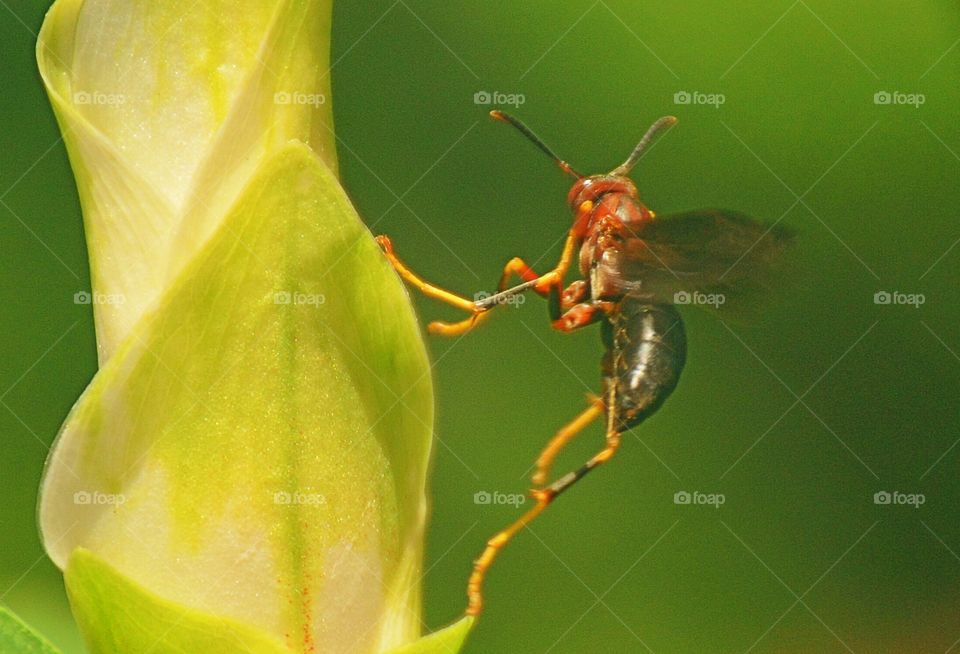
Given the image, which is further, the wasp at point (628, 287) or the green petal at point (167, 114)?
the wasp at point (628, 287)

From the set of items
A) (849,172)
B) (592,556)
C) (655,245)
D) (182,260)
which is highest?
(849,172)

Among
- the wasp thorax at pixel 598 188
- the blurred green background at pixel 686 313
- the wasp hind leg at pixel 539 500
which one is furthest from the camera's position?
the blurred green background at pixel 686 313

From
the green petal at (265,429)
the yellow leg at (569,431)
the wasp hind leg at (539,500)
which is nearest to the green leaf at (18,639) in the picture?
the green petal at (265,429)

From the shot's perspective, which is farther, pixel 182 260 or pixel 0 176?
pixel 0 176

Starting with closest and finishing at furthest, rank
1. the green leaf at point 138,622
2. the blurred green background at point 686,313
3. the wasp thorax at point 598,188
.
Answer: the green leaf at point 138,622 < the wasp thorax at point 598,188 < the blurred green background at point 686,313

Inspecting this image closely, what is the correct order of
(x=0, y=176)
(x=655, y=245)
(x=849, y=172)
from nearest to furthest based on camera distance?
(x=655, y=245)
(x=0, y=176)
(x=849, y=172)

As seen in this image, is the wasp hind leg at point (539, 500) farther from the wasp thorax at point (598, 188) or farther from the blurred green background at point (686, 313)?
the blurred green background at point (686, 313)

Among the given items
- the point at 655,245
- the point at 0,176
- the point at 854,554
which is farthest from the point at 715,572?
the point at 0,176

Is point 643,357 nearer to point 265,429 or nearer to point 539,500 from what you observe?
point 539,500

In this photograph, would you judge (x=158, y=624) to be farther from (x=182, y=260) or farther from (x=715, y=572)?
(x=715, y=572)
